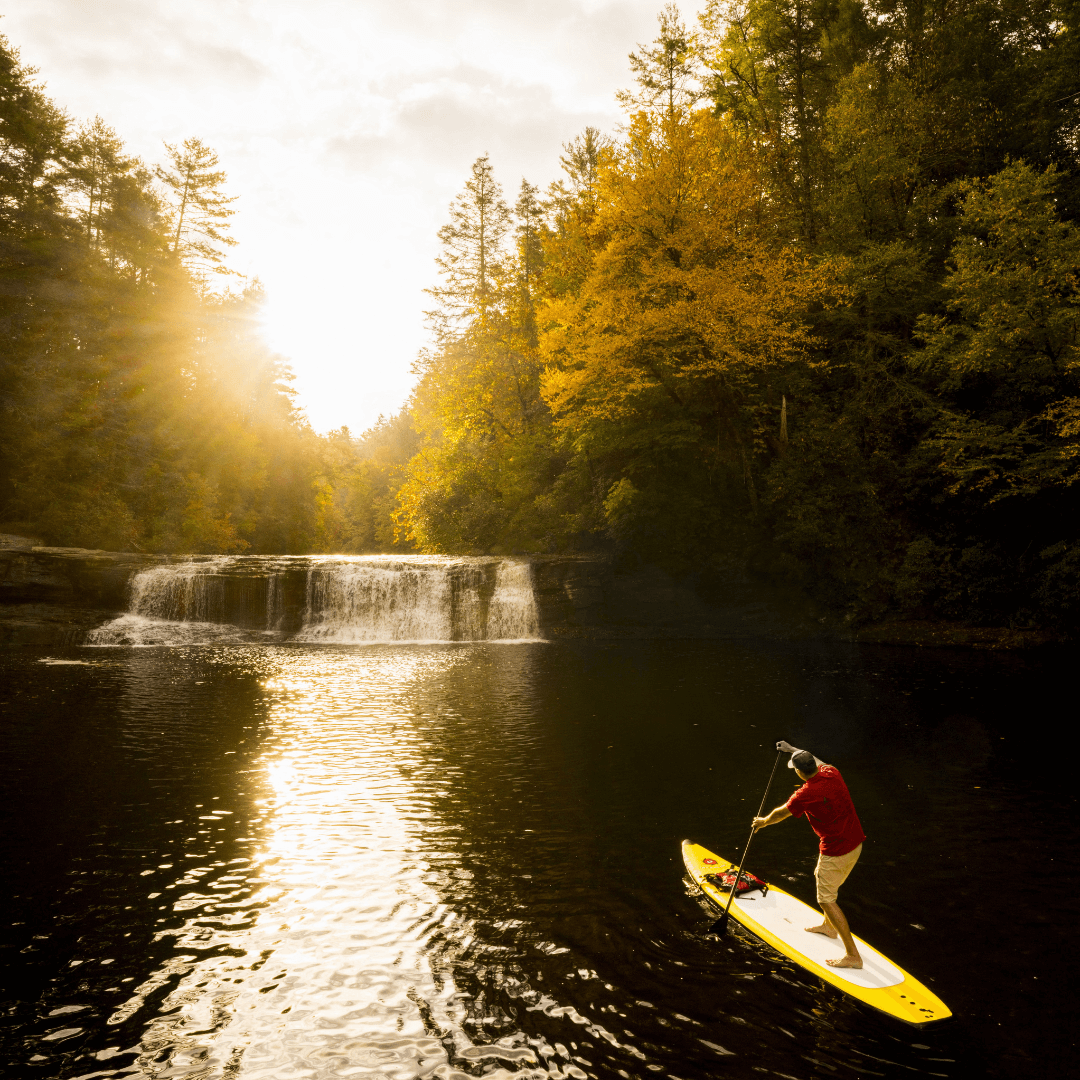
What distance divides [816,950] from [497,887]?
304cm

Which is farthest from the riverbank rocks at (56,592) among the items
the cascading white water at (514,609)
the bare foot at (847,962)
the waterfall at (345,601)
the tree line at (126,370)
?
the bare foot at (847,962)

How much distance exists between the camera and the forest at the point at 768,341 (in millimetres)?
21703

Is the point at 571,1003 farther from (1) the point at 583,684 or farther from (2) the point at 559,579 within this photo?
(2) the point at 559,579

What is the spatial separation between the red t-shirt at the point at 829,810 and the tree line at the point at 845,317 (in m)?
17.5

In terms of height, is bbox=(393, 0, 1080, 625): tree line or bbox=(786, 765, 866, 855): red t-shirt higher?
bbox=(393, 0, 1080, 625): tree line

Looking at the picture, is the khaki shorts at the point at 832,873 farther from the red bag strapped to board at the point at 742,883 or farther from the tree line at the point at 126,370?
the tree line at the point at 126,370

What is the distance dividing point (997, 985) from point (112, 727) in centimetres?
1388

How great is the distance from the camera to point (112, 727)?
12.8m

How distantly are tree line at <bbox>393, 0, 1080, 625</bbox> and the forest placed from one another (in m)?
0.11

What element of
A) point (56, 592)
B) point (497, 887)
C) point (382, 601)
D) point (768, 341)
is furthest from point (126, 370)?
point (497, 887)

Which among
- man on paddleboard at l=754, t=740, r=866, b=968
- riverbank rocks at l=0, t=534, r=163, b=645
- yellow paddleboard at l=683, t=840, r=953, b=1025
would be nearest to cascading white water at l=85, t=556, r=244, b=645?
riverbank rocks at l=0, t=534, r=163, b=645

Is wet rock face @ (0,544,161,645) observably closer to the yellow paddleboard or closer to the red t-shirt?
the yellow paddleboard

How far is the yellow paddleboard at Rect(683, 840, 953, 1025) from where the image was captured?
16.6 feet

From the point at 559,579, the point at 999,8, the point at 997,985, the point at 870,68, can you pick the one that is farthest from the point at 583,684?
the point at 999,8
